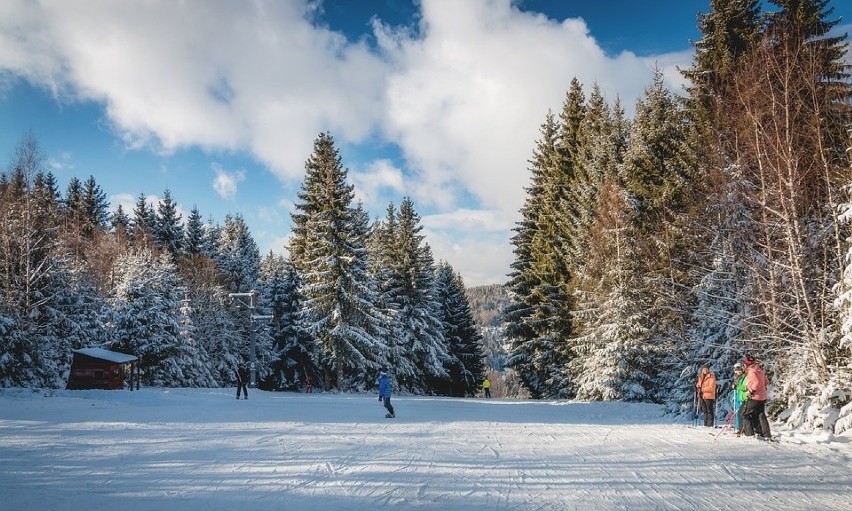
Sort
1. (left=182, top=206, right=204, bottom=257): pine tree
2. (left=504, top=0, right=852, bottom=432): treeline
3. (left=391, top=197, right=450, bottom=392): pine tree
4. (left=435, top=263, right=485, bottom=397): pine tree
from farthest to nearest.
A: (left=182, top=206, right=204, bottom=257): pine tree, (left=435, top=263, right=485, bottom=397): pine tree, (left=391, top=197, right=450, bottom=392): pine tree, (left=504, top=0, right=852, bottom=432): treeline

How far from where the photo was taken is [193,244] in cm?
5344

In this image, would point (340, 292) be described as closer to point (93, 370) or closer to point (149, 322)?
point (149, 322)

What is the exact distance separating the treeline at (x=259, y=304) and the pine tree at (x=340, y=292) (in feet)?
0.29

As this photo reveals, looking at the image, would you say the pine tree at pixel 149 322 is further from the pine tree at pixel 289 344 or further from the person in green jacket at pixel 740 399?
the person in green jacket at pixel 740 399

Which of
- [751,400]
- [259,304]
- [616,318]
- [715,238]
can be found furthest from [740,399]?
[259,304]

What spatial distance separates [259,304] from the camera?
46406mm

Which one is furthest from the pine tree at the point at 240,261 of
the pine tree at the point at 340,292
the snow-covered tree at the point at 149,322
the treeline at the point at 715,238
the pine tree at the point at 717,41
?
the pine tree at the point at 717,41

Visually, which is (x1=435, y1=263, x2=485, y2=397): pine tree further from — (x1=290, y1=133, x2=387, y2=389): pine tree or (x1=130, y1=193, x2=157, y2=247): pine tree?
(x1=130, y1=193, x2=157, y2=247): pine tree

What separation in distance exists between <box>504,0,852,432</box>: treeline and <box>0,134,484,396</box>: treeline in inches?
329

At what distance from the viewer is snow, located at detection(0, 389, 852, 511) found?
6422mm

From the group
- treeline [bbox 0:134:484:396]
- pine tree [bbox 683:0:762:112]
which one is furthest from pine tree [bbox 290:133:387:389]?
pine tree [bbox 683:0:762:112]

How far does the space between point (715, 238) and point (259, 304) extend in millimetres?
38238

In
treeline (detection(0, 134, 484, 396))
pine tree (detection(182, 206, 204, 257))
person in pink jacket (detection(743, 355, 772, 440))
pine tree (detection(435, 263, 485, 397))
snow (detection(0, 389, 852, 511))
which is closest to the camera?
snow (detection(0, 389, 852, 511))

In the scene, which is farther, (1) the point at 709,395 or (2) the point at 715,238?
(2) the point at 715,238
